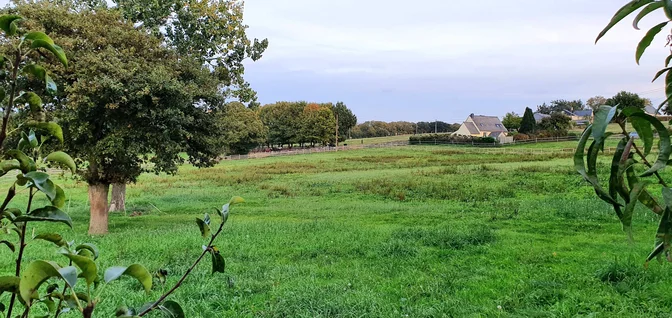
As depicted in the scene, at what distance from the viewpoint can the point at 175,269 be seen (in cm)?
572

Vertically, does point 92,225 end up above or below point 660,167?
below

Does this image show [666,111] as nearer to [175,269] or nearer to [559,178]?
[175,269]

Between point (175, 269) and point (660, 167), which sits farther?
point (175, 269)

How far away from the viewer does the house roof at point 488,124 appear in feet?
226

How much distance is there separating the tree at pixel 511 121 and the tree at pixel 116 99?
2671 inches

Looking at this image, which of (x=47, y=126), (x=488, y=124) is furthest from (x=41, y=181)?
(x=488, y=124)

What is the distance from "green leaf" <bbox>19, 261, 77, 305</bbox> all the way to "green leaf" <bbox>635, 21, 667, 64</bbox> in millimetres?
1208

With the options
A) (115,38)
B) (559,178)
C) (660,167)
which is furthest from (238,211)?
(660,167)

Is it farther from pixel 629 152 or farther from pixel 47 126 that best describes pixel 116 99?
pixel 629 152

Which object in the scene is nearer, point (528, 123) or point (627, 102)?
point (627, 102)

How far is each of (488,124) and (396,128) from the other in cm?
2826

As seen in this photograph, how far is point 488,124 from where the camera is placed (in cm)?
6988

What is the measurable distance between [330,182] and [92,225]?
1407 centimetres

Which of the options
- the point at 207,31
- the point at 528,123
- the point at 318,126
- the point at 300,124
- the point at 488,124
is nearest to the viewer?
the point at 207,31
